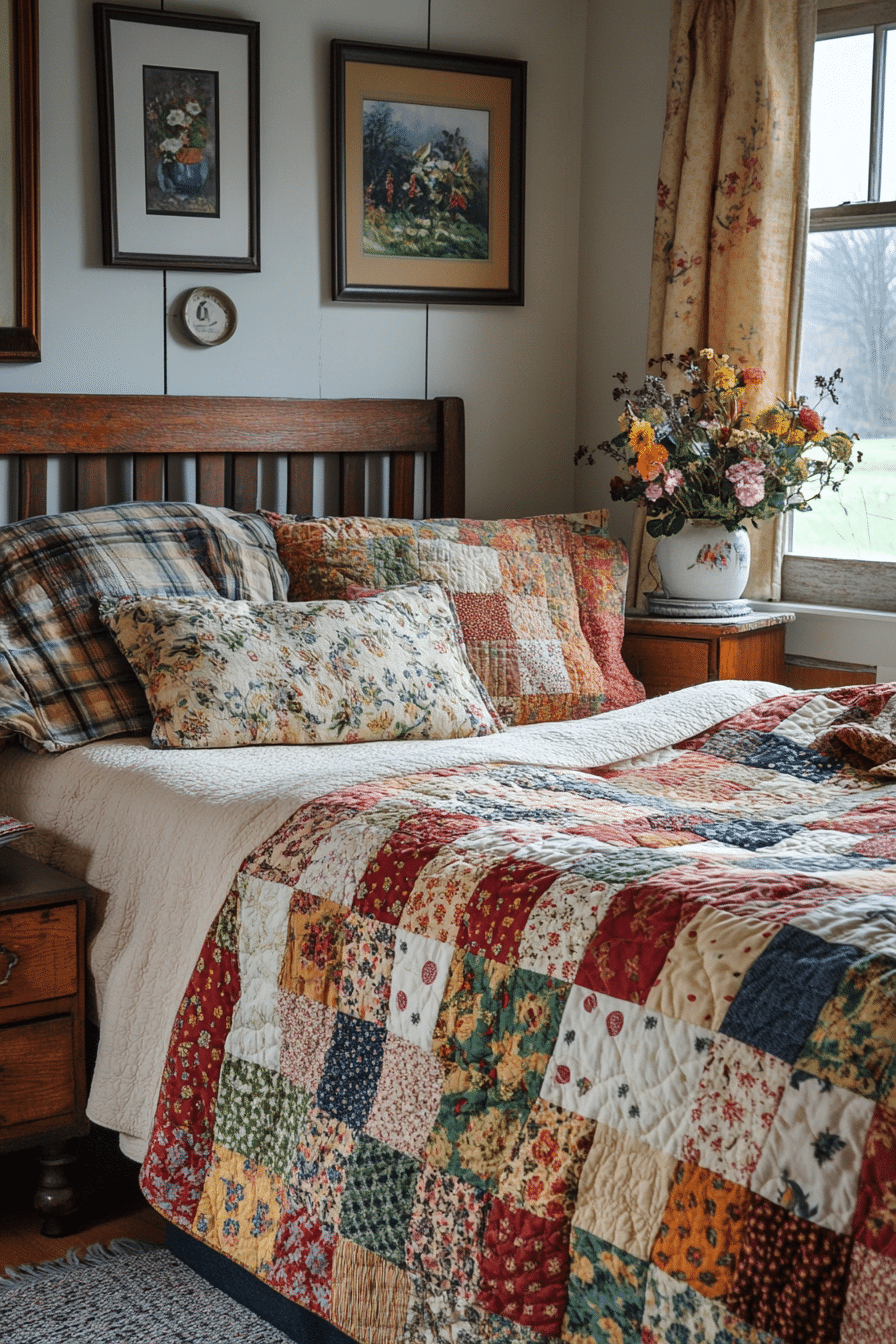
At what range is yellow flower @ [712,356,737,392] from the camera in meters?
2.98

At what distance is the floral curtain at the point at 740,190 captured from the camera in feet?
10.3

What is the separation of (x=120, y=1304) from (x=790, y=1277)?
1050 mm

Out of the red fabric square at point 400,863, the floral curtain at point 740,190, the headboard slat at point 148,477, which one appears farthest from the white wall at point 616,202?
the red fabric square at point 400,863

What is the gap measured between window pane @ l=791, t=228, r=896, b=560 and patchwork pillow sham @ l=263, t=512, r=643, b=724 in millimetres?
690

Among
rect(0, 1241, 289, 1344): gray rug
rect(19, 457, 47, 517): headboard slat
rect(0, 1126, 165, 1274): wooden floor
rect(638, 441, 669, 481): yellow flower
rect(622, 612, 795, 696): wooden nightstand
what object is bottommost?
rect(0, 1126, 165, 1274): wooden floor

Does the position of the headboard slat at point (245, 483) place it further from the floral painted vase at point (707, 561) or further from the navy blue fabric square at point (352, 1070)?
the navy blue fabric square at point (352, 1070)

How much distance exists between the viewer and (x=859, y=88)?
3180mm

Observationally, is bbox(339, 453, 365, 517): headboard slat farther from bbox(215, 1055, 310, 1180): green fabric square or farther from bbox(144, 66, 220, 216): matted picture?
bbox(215, 1055, 310, 1180): green fabric square

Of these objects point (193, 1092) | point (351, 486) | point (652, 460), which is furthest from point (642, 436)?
point (193, 1092)

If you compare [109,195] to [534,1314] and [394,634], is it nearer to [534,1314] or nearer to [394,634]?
[394,634]

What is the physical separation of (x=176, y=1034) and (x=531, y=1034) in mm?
622

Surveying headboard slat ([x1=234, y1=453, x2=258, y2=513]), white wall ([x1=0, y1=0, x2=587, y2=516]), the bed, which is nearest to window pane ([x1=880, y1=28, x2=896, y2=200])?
white wall ([x1=0, y1=0, x2=587, y2=516])

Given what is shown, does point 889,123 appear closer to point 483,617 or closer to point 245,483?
point 483,617

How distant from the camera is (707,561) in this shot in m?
3.07
